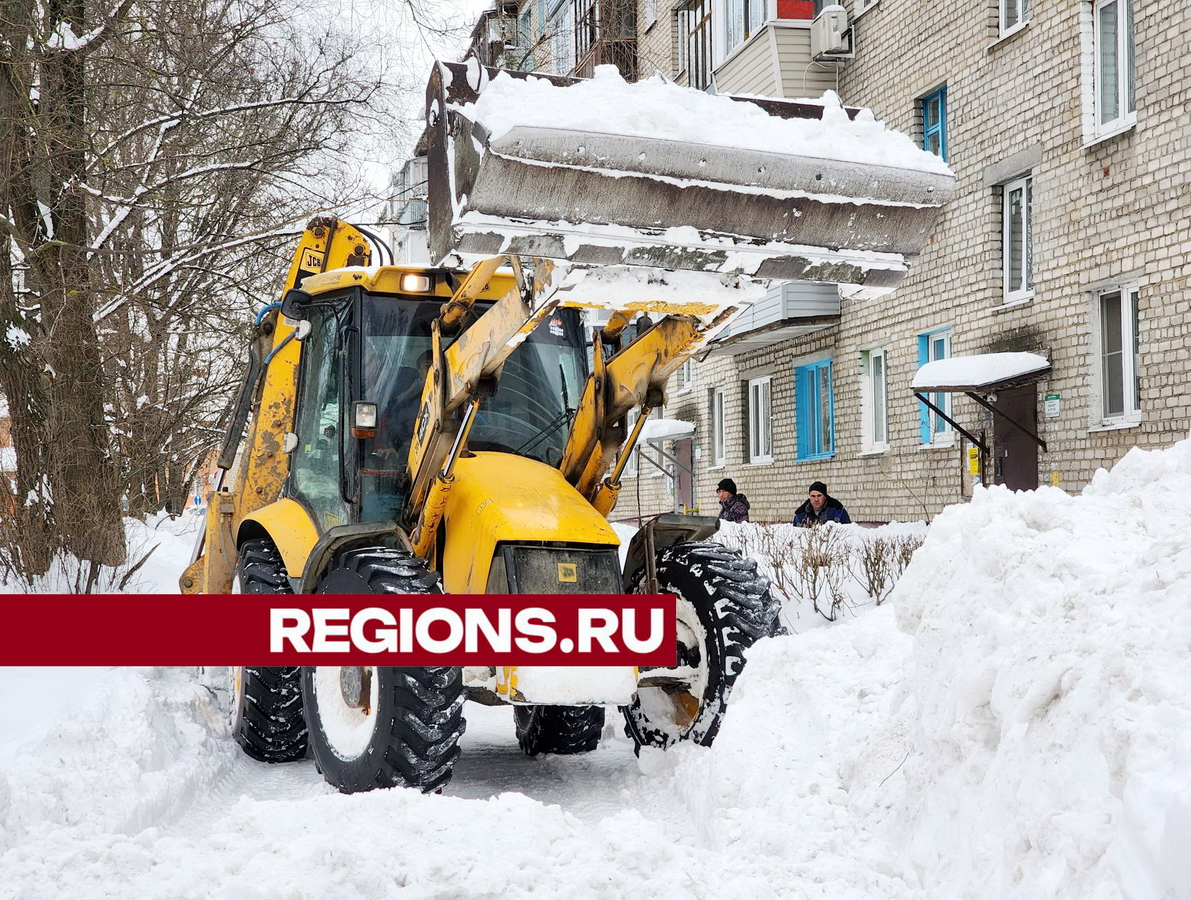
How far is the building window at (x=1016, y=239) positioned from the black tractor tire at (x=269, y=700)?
1031 cm

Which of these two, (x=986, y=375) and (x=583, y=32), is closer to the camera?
(x=986, y=375)

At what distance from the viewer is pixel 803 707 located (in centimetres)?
557

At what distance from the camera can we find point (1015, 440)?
1389cm

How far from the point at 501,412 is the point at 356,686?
5.03ft

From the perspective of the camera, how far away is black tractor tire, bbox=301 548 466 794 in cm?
508

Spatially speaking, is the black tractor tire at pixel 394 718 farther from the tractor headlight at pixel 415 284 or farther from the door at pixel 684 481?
the door at pixel 684 481

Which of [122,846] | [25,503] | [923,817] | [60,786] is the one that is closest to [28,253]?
[25,503]

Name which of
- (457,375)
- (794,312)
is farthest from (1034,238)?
(457,375)

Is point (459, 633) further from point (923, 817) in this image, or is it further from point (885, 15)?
point (885, 15)

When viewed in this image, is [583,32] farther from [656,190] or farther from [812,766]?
[812,766]

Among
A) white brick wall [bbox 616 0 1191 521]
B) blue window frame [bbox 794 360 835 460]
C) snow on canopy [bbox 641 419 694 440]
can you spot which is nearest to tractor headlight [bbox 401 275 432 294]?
white brick wall [bbox 616 0 1191 521]

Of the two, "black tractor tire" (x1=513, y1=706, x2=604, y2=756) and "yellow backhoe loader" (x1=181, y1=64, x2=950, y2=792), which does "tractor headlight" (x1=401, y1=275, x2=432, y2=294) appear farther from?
"black tractor tire" (x1=513, y1=706, x2=604, y2=756)

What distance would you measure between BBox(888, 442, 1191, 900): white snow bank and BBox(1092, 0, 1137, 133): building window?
8.94 m

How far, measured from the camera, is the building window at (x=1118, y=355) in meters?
12.4
